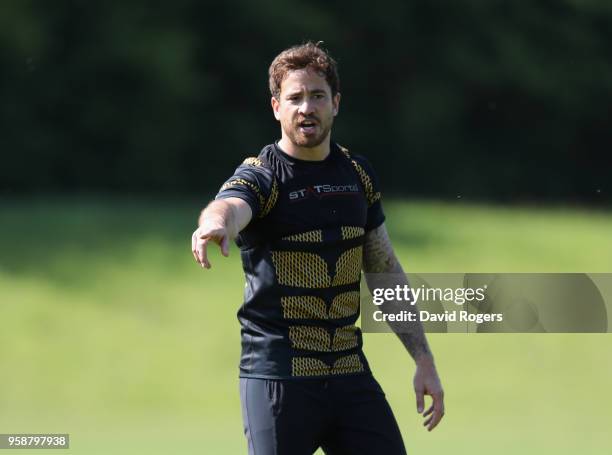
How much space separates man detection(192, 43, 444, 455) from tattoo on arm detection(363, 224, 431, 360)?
0.53ft

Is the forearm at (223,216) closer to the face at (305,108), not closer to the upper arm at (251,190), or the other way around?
the upper arm at (251,190)

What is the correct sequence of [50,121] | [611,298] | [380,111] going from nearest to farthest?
1. [611,298]
2. [50,121]
3. [380,111]

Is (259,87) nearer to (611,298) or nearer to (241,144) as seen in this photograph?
(241,144)

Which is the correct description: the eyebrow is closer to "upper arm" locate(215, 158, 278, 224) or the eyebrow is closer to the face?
the face

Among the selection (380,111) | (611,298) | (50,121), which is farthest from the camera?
(380,111)

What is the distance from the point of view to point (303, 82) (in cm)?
425

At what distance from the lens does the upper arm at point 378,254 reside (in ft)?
14.6

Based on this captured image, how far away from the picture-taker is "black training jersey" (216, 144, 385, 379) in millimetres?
4156

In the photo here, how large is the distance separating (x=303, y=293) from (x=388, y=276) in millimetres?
462

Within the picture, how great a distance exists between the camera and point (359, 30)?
69.4 ft

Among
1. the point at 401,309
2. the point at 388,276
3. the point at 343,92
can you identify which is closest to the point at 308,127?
the point at 388,276

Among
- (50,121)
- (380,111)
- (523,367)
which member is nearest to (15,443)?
(523,367)

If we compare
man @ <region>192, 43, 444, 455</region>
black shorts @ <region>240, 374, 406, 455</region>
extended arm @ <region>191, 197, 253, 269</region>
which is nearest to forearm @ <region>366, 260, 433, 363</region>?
man @ <region>192, 43, 444, 455</region>

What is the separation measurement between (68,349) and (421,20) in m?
11.9
